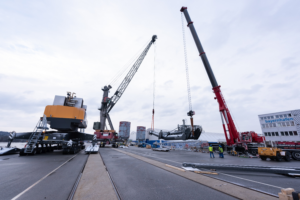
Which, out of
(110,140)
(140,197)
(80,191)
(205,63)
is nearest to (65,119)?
(80,191)

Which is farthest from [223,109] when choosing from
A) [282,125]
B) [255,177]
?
[282,125]

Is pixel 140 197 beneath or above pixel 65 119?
beneath

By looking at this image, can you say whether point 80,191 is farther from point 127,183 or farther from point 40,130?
point 40,130

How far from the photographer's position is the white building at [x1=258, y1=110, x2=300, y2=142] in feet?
161

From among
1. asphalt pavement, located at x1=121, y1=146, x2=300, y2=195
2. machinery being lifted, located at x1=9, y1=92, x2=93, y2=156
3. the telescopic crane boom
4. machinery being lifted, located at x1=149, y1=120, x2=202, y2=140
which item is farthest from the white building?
machinery being lifted, located at x1=9, y1=92, x2=93, y2=156

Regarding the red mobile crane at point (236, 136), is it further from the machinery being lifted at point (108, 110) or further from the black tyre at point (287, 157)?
the machinery being lifted at point (108, 110)

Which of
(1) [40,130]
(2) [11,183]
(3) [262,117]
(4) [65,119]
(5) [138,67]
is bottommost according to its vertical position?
(2) [11,183]

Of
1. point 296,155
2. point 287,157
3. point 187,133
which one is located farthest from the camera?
point 187,133

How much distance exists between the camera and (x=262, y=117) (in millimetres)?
60312

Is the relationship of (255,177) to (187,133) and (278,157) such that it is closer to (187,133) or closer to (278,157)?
(278,157)

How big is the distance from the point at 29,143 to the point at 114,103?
107 feet

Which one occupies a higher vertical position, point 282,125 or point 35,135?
point 282,125

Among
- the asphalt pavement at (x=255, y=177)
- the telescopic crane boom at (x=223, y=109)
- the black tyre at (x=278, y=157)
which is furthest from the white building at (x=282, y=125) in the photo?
the asphalt pavement at (x=255, y=177)

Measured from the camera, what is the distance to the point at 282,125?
52.9 m
